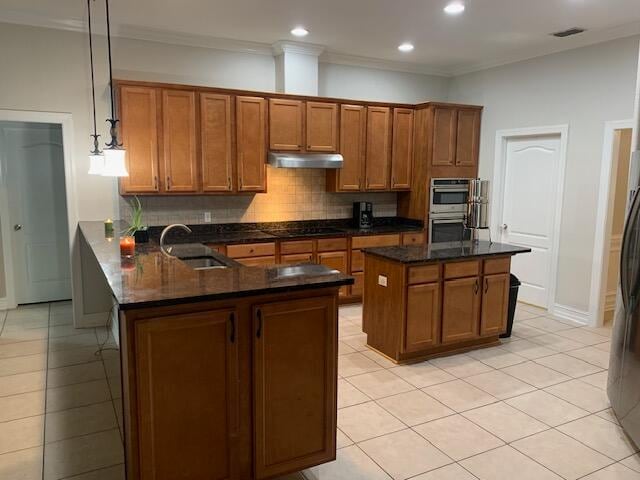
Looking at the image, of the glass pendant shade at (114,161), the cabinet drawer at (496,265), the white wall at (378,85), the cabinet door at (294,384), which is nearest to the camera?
the cabinet door at (294,384)

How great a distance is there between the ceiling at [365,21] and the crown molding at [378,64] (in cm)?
19

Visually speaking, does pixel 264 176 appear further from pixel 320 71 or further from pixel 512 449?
pixel 512 449

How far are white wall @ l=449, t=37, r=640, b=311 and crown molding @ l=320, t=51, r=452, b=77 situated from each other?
1079 mm

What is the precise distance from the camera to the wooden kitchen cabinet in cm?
581

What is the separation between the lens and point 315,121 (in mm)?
5613

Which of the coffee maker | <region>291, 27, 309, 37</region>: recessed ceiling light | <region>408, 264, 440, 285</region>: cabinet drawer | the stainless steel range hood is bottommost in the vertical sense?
<region>408, 264, 440, 285</region>: cabinet drawer

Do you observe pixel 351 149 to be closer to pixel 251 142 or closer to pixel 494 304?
pixel 251 142

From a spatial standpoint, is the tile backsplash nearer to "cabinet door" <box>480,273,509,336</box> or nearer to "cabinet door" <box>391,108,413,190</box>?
"cabinet door" <box>391,108,413,190</box>

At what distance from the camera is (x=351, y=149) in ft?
Result: 19.3

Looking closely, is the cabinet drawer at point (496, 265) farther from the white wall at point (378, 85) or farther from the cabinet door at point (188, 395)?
the white wall at point (378, 85)

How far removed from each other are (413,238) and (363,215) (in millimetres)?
688

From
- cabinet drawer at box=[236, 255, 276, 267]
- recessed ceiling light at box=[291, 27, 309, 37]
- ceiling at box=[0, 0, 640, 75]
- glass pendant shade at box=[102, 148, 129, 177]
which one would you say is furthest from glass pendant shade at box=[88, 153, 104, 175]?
recessed ceiling light at box=[291, 27, 309, 37]

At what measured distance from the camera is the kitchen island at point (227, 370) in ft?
6.76

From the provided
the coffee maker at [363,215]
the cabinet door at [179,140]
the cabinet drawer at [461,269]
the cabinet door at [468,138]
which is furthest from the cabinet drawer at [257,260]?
the cabinet door at [468,138]
